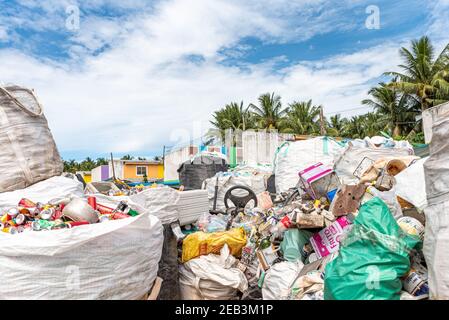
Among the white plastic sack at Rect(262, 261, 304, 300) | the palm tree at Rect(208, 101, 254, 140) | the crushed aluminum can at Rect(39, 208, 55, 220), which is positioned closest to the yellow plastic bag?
the white plastic sack at Rect(262, 261, 304, 300)

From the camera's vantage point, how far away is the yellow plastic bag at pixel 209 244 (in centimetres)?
248

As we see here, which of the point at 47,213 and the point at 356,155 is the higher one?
the point at 356,155

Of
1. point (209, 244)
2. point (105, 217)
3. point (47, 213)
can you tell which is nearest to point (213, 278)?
point (209, 244)

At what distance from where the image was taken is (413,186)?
263cm

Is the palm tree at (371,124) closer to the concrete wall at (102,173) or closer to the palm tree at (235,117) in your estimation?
the palm tree at (235,117)

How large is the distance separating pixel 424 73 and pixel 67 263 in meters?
21.4

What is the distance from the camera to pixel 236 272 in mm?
2363

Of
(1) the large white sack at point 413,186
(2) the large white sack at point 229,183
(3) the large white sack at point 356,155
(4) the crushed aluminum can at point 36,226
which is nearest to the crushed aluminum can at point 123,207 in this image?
(4) the crushed aluminum can at point 36,226

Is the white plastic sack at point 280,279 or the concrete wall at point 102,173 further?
the concrete wall at point 102,173

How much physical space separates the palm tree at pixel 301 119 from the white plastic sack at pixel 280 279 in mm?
22460

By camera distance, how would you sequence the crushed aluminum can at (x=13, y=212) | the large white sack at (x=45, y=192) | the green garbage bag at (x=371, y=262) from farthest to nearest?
1. the large white sack at (x=45, y=192)
2. the crushed aluminum can at (x=13, y=212)
3. the green garbage bag at (x=371, y=262)

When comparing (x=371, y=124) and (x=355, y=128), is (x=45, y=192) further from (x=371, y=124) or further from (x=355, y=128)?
(x=355, y=128)

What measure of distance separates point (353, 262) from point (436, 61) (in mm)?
21081
